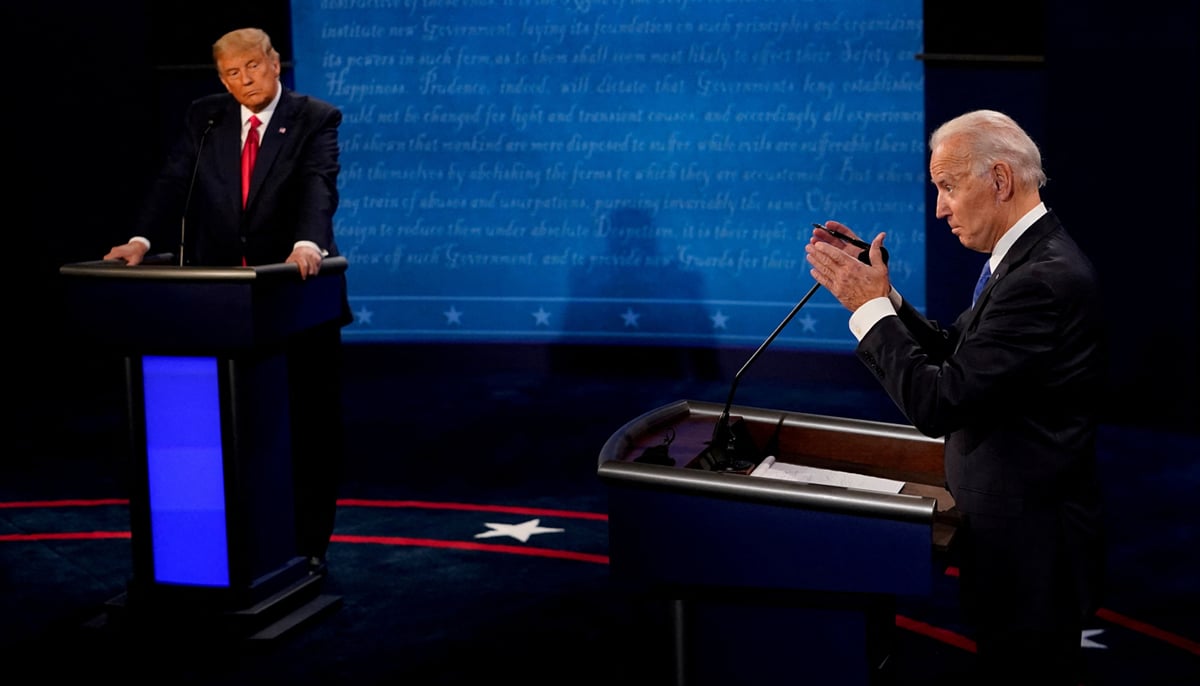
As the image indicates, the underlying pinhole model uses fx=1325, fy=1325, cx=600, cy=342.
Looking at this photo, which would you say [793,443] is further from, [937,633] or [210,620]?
[210,620]

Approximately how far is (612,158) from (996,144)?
5.26 meters

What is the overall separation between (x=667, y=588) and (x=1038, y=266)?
75cm

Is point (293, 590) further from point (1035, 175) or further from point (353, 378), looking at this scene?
point (353, 378)

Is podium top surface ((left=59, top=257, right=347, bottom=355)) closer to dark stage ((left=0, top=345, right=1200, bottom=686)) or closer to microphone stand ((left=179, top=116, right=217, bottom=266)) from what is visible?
microphone stand ((left=179, top=116, right=217, bottom=266))

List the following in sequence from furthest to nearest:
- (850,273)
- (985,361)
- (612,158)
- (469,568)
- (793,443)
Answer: (612,158) → (469,568) → (793,443) → (850,273) → (985,361)

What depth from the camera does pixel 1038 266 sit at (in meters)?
1.98

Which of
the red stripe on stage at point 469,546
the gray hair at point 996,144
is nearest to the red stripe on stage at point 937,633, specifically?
the red stripe on stage at point 469,546

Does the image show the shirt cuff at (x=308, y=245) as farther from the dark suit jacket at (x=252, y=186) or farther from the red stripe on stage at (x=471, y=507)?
the red stripe on stage at (x=471, y=507)

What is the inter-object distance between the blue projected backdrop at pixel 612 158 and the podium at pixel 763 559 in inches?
190

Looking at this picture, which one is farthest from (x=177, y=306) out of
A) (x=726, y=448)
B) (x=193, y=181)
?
(x=726, y=448)

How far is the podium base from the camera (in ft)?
11.1

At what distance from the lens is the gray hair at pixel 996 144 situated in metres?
2.02

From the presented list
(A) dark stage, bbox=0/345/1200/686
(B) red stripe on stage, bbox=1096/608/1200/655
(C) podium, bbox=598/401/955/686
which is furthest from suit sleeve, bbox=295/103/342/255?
(B) red stripe on stage, bbox=1096/608/1200/655

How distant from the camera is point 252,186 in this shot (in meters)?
3.62
